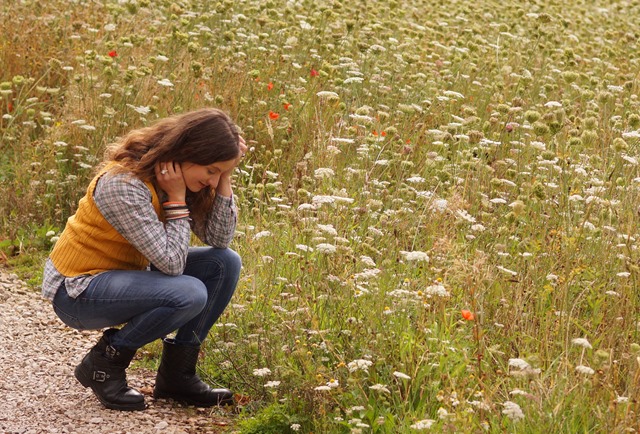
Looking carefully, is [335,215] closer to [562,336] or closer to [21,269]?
[562,336]

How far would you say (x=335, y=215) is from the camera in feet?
17.9

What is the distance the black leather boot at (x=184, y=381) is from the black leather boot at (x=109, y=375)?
0.56ft

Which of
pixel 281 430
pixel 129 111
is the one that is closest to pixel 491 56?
pixel 129 111

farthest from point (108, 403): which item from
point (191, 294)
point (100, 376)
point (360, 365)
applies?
point (360, 365)

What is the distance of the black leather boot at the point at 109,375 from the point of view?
4699 mm

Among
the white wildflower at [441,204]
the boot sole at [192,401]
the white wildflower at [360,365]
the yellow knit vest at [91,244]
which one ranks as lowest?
the boot sole at [192,401]

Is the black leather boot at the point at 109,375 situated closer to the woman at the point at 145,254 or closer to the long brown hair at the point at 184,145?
the woman at the point at 145,254

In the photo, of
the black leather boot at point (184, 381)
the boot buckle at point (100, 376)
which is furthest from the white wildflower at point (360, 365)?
the boot buckle at point (100, 376)

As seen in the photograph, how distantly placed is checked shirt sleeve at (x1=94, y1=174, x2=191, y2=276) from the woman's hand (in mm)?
90

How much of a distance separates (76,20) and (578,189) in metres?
4.89

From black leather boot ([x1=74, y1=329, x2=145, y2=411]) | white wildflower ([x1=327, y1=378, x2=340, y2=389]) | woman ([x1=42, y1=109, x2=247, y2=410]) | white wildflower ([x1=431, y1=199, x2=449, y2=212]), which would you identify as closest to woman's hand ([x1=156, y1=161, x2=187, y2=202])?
woman ([x1=42, y1=109, x2=247, y2=410])

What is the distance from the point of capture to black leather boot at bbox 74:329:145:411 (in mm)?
4699

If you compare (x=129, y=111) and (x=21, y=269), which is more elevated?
(x=129, y=111)

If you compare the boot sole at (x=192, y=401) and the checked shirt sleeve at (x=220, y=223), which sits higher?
the checked shirt sleeve at (x=220, y=223)
